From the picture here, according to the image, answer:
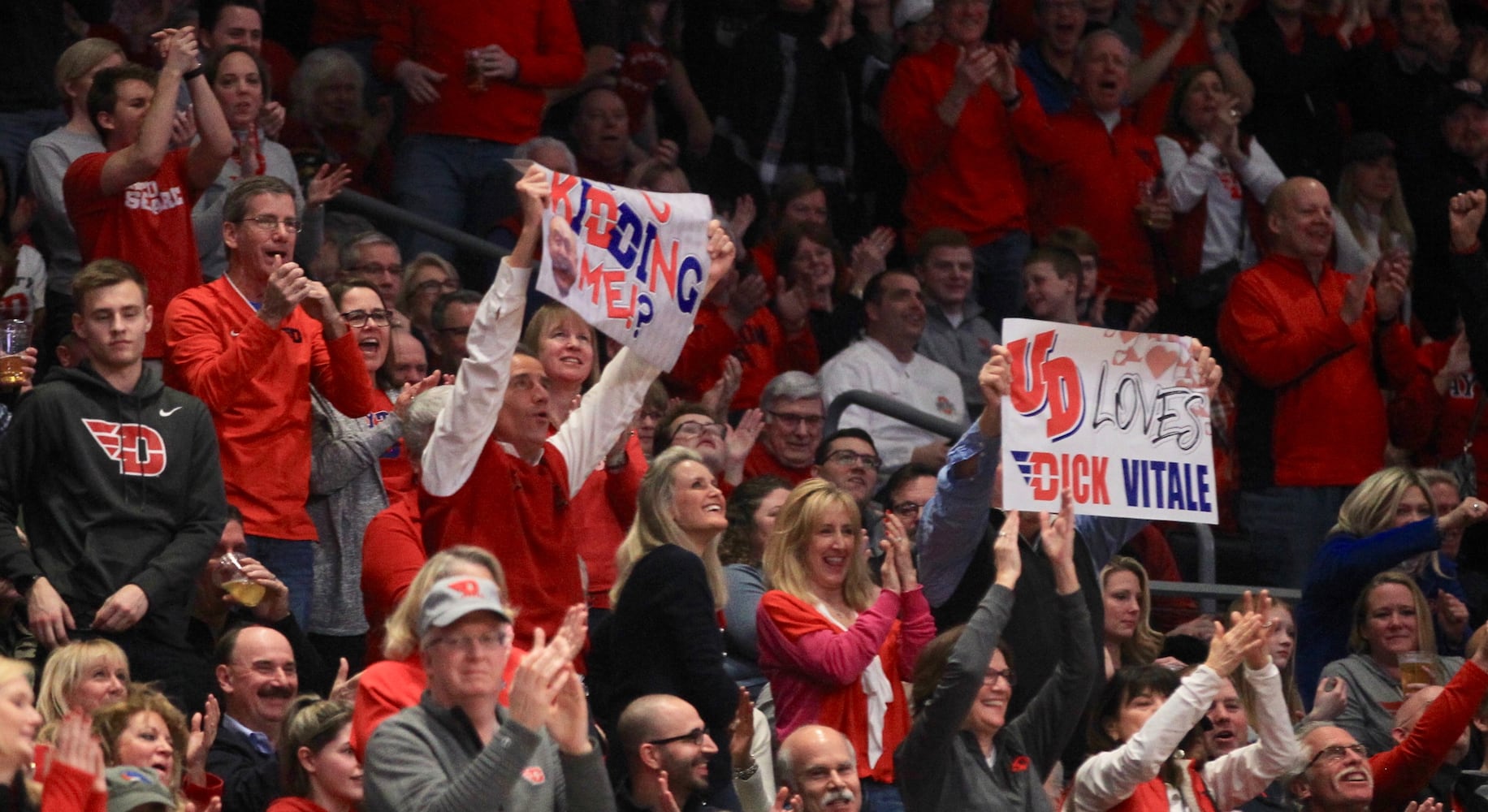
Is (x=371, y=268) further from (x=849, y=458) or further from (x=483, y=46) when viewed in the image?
(x=849, y=458)

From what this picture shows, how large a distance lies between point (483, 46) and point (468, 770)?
5986 millimetres

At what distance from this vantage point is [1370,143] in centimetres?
1187

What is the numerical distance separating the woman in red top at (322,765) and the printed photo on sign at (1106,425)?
2.06 meters

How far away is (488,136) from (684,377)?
1342 mm

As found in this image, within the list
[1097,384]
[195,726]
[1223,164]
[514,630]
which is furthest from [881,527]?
[1223,164]

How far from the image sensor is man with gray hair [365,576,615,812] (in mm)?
5266

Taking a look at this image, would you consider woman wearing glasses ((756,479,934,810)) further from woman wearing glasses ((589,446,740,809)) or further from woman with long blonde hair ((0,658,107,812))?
woman with long blonde hair ((0,658,107,812))

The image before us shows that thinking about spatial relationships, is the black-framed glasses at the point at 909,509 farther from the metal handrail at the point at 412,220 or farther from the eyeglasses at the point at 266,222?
the eyeglasses at the point at 266,222

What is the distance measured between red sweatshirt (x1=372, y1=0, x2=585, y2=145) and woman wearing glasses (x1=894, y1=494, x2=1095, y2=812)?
14.3 feet

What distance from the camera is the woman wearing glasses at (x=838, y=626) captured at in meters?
7.14

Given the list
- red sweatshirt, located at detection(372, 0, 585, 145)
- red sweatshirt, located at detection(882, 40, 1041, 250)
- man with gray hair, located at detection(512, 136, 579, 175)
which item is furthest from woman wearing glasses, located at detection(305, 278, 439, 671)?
red sweatshirt, located at detection(882, 40, 1041, 250)

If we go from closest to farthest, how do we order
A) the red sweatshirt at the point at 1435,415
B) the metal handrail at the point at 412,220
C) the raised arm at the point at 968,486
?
the raised arm at the point at 968,486 → the metal handrail at the point at 412,220 → the red sweatshirt at the point at 1435,415

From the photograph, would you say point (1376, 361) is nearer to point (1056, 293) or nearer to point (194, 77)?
point (1056, 293)

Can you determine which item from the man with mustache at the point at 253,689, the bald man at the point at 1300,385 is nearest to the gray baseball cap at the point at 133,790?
the man with mustache at the point at 253,689
